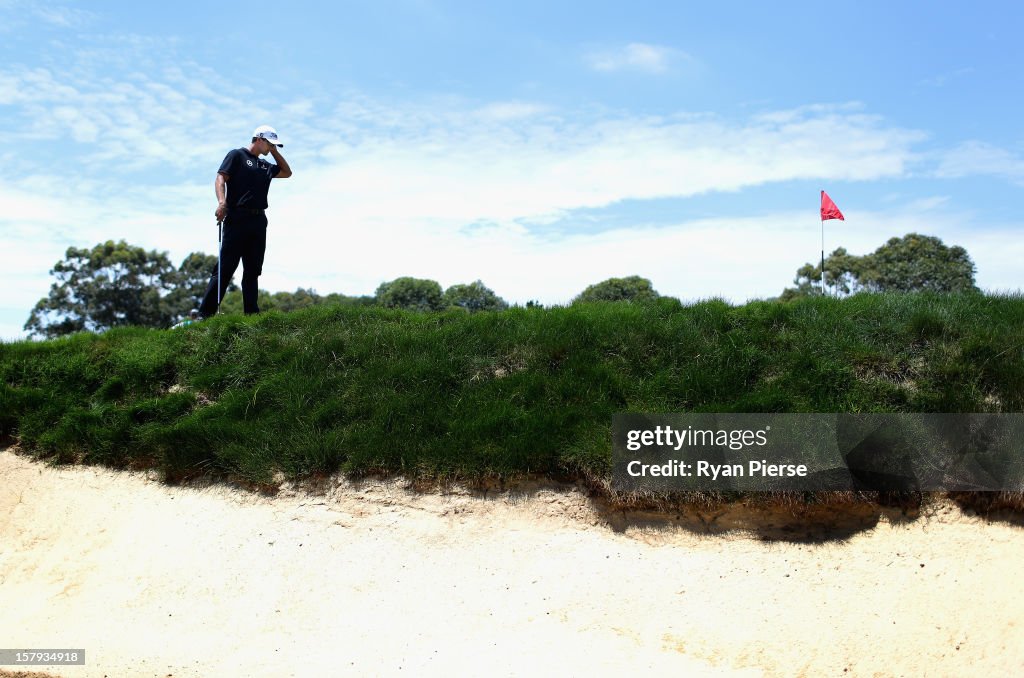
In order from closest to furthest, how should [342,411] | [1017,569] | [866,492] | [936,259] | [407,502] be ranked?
[1017,569] → [866,492] → [407,502] → [342,411] → [936,259]

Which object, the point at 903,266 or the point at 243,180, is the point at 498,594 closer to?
the point at 243,180

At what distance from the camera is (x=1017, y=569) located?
21.1ft

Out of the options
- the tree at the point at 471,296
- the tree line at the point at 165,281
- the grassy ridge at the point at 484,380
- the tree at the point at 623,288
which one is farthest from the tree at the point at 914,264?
the grassy ridge at the point at 484,380

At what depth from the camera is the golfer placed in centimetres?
1038

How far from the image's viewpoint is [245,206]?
34.2 ft

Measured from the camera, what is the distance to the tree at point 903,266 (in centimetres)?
4247

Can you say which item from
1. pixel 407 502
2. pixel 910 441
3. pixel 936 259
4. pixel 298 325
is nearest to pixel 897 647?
pixel 910 441

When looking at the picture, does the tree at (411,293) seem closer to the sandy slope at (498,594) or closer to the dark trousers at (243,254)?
the dark trousers at (243,254)

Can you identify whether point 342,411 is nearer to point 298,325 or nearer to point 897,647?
point 298,325

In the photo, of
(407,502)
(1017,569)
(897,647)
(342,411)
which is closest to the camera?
(897,647)

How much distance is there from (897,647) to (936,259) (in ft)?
153

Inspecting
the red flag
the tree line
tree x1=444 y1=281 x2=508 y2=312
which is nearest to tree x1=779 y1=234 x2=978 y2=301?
the tree line
